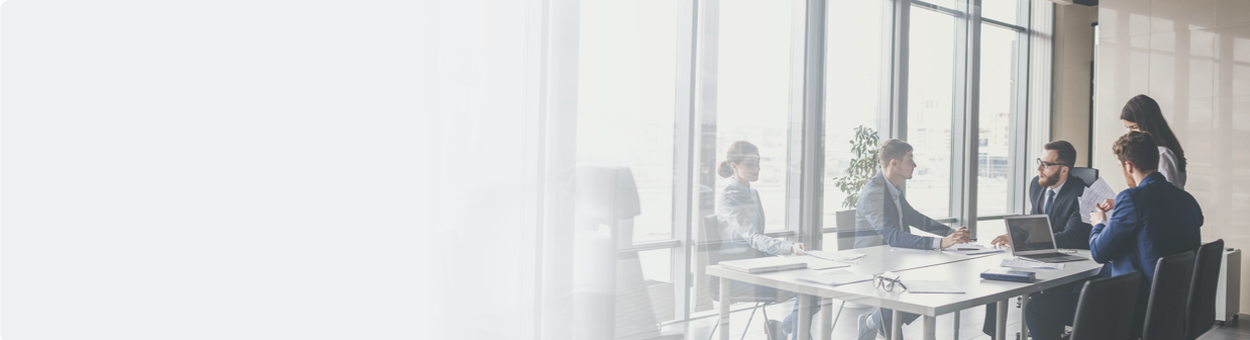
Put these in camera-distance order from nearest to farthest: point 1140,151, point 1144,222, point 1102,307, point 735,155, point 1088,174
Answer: point 1102,307
point 1144,222
point 1140,151
point 735,155
point 1088,174

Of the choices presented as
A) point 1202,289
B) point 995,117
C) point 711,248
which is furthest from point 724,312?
point 995,117

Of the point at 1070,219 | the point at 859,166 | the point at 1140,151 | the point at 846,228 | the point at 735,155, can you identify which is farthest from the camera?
the point at 1070,219

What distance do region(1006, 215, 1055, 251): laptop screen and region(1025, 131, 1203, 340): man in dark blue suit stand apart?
409 millimetres

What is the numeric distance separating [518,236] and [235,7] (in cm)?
115

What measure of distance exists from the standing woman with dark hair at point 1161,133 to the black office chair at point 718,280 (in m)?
2.98

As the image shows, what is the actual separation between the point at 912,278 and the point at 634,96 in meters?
1.33

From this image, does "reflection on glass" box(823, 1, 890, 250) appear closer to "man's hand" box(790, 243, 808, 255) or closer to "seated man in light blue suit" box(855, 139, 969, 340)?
"seated man in light blue suit" box(855, 139, 969, 340)

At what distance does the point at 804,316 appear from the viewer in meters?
2.84

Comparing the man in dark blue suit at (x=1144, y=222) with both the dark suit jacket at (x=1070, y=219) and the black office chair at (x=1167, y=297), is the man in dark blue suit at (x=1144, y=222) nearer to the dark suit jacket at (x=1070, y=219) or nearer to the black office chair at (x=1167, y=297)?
the black office chair at (x=1167, y=297)

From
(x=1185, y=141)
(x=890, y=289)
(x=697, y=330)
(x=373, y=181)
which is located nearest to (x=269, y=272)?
(x=373, y=181)

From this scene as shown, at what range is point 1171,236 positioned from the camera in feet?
9.96

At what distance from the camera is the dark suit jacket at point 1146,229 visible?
3006mm

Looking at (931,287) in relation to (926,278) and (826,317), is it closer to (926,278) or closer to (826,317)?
(926,278)

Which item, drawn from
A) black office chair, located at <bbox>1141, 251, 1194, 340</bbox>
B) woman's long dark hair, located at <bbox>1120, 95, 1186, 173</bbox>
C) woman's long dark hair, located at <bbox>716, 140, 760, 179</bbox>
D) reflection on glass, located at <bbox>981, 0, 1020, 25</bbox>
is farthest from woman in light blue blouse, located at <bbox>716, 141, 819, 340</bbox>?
reflection on glass, located at <bbox>981, 0, 1020, 25</bbox>
